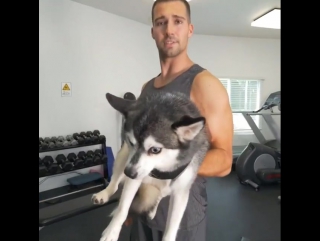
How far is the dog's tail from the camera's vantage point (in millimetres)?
752

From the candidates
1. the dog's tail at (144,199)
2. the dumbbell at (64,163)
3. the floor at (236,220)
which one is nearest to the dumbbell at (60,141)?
the dumbbell at (64,163)

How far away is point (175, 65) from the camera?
0.78 meters

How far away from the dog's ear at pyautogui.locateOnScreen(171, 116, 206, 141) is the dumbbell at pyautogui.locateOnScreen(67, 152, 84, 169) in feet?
3.55

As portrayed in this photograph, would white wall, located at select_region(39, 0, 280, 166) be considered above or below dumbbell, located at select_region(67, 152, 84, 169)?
above

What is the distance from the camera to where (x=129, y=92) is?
2.90ft

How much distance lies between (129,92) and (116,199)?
0.39 metres

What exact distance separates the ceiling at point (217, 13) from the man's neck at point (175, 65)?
0.15 metres

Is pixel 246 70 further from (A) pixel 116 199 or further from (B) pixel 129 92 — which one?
(A) pixel 116 199

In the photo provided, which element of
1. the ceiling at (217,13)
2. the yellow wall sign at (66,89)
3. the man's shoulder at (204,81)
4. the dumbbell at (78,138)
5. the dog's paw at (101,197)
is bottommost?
the dog's paw at (101,197)

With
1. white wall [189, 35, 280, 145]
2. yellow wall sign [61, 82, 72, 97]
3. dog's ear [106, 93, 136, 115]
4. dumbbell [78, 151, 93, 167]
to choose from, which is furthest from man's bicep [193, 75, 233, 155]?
dumbbell [78, 151, 93, 167]

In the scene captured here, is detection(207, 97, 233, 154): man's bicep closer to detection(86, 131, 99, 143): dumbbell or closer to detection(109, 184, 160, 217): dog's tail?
detection(109, 184, 160, 217): dog's tail


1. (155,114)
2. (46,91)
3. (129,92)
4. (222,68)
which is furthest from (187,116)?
(46,91)

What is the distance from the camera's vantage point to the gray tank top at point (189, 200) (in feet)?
2.45

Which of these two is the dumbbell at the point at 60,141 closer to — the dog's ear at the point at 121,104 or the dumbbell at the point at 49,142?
the dumbbell at the point at 49,142
